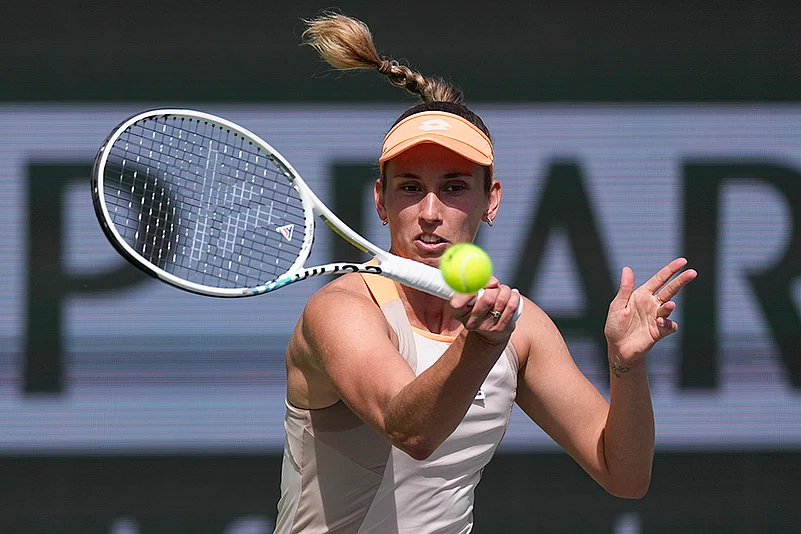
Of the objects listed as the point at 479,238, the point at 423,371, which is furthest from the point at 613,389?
the point at 479,238

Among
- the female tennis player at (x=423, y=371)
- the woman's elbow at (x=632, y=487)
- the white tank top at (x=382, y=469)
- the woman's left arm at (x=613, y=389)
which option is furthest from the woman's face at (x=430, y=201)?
the woman's elbow at (x=632, y=487)

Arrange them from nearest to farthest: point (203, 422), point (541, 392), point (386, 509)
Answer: point (386, 509) < point (541, 392) < point (203, 422)

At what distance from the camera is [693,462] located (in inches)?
138

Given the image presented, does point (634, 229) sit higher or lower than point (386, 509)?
higher

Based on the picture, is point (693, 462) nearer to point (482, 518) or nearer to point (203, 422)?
point (482, 518)

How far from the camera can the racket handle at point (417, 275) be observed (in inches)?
69.1

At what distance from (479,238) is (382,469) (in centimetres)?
157

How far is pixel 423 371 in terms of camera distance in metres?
1.87

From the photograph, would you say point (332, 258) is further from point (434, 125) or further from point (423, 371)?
→ point (423, 371)

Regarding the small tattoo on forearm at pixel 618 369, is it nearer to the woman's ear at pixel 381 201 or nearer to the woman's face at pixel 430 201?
the woman's face at pixel 430 201

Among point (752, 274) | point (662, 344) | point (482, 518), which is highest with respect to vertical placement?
point (752, 274)
